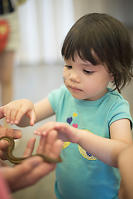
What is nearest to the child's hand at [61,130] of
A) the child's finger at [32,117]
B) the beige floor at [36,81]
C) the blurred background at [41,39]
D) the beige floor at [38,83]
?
the child's finger at [32,117]

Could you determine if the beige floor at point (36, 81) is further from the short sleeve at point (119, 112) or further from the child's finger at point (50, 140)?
the child's finger at point (50, 140)

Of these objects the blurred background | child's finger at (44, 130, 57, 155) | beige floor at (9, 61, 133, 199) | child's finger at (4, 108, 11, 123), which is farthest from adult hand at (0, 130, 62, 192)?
the blurred background

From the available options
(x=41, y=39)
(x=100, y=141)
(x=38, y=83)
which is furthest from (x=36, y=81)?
(x=100, y=141)

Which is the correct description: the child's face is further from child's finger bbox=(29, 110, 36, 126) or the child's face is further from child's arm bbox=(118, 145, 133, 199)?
child's arm bbox=(118, 145, 133, 199)

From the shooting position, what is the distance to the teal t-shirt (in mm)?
745

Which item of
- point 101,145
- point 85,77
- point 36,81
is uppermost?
point 85,77

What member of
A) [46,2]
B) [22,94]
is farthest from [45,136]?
[46,2]

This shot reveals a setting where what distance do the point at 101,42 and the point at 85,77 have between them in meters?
0.11

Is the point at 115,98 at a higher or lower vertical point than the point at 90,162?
higher

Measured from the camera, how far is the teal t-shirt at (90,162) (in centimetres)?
75

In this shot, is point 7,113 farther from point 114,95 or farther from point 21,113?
point 114,95

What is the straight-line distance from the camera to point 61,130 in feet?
1.86

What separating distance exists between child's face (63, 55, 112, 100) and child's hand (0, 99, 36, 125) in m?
0.15

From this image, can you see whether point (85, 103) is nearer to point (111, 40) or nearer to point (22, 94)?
point (111, 40)
